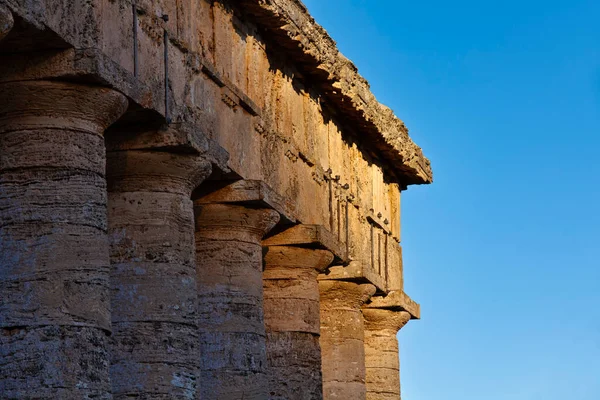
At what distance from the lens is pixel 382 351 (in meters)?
36.6

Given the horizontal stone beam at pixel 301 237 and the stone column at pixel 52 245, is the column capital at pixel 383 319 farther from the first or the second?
the stone column at pixel 52 245

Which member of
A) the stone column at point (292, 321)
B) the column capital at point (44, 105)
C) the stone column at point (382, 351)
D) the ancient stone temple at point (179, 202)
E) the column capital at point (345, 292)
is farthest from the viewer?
the stone column at point (382, 351)

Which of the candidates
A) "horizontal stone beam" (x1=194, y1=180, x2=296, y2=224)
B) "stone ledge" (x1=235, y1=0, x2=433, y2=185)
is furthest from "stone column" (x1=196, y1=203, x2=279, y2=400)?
"stone ledge" (x1=235, y1=0, x2=433, y2=185)

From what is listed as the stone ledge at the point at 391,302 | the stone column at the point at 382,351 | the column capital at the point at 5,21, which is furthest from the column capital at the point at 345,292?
the column capital at the point at 5,21

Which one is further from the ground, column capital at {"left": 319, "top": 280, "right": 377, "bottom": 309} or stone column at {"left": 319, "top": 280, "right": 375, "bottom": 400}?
column capital at {"left": 319, "top": 280, "right": 377, "bottom": 309}

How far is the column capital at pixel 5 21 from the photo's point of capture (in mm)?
17266

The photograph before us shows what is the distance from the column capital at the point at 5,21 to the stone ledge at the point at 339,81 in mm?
8356

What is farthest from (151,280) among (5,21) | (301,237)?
(301,237)

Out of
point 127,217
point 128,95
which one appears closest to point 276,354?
point 127,217

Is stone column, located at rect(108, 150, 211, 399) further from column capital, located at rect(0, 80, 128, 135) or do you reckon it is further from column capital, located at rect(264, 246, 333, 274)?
column capital, located at rect(264, 246, 333, 274)

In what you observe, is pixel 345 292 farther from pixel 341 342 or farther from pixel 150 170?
pixel 150 170

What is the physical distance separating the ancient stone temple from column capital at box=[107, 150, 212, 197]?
0.02 metres

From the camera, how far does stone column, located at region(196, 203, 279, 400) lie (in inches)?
964

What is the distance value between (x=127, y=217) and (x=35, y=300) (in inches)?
135
